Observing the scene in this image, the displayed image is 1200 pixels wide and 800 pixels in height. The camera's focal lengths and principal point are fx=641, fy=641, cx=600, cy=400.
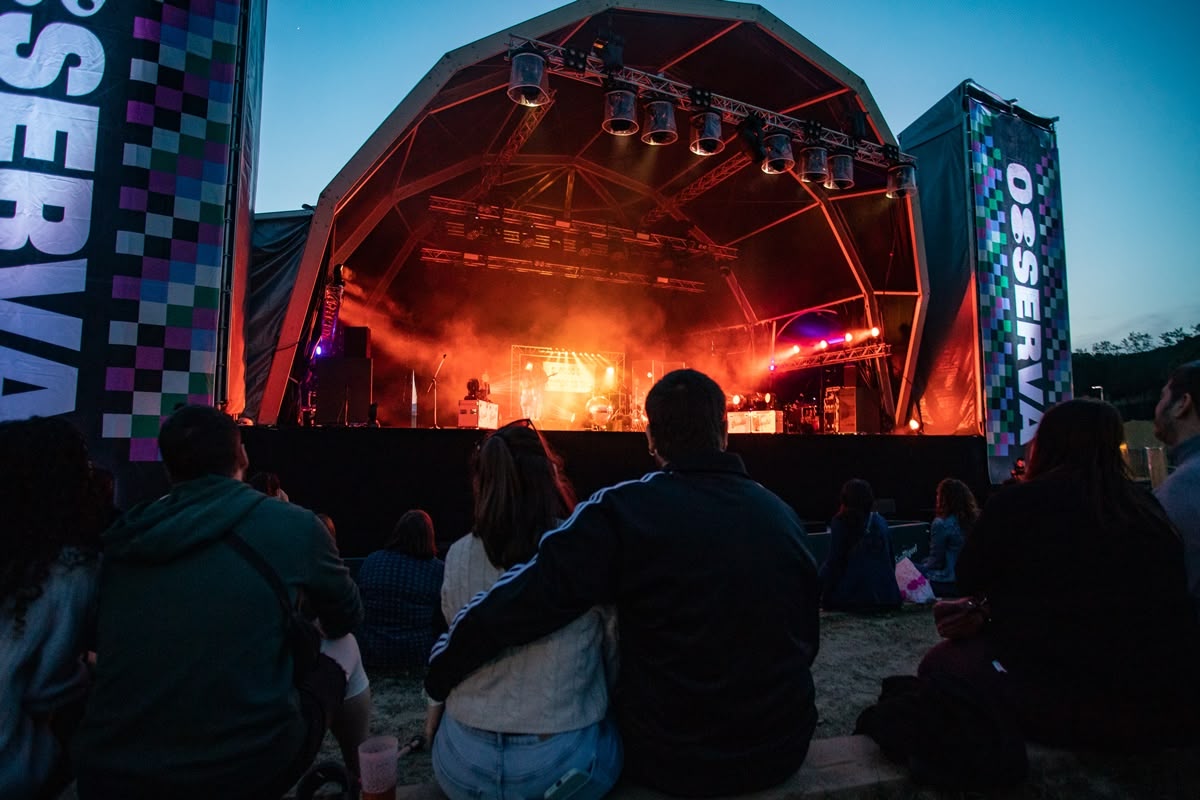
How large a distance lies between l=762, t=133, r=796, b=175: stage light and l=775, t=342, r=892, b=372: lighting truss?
12.8ft

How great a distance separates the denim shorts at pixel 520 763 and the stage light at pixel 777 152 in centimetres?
830

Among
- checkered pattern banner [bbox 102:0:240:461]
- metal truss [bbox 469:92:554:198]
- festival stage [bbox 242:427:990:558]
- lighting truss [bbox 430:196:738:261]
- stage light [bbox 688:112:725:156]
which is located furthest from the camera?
lighting truss [bbox 430:196:738:261]

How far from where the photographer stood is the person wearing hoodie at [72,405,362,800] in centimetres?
139

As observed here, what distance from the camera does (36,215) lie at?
4.79 m

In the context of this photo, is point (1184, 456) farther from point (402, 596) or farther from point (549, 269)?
point (549, 269)

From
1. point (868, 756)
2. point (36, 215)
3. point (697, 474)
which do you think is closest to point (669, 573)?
point (697, 474)

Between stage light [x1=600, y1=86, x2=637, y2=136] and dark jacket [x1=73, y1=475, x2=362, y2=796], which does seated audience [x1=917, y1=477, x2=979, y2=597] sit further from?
dark jacket [x1=73, y1=475, x2=362, y2=796]

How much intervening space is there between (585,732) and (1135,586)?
1.53 metres

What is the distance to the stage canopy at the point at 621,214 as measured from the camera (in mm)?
7664

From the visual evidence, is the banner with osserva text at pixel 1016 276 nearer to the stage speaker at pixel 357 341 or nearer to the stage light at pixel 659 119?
the stage light at pixel 659 119

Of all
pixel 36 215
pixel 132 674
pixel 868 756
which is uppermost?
pixel 36 215

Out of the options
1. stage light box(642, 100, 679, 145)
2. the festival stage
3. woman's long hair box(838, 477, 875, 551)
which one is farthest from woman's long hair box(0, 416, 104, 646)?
stage light box(642, 100, 679, 145)

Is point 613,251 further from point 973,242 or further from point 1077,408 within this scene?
point 1077,408

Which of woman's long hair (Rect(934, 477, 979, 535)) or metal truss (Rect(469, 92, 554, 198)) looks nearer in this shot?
woman's long hair (Rect(934, 477, 979, 535))
